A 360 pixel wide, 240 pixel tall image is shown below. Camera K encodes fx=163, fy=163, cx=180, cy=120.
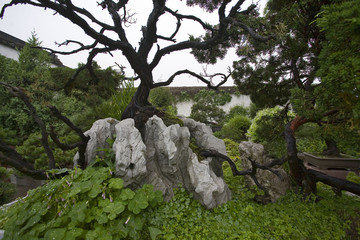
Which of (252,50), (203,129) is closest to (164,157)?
(203,129)

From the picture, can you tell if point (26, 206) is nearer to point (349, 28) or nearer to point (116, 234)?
point (116, 234)

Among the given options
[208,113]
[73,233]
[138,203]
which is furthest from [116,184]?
[208,113]

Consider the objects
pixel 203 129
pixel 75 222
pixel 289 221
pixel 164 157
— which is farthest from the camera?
pixel 203 129

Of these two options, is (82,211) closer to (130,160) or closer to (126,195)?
(126,195)

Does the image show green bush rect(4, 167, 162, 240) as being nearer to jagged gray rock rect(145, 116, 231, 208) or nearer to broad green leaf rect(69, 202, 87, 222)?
broad green leaf rect(69, 202, 87, 222)

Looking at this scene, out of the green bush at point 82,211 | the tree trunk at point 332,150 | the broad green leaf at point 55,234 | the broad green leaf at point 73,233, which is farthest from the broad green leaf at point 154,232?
the tree trunk at point 332,150

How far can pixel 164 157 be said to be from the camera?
2377mm

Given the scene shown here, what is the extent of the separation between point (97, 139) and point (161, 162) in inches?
40.2

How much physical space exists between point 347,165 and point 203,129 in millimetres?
3044

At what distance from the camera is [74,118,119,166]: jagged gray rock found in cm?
238

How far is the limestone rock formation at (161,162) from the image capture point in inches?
78.5

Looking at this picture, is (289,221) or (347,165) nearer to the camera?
(289,221)

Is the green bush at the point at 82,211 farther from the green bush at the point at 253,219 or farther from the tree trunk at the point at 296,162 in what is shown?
the tree trunk at the point at 296,162

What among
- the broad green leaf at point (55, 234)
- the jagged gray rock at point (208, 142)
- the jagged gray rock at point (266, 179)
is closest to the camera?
the broad green leaf at point (55, 234)
